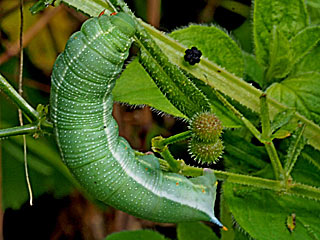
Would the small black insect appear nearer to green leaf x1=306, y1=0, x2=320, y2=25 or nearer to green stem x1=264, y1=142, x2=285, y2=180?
green stem x1=264, y1=142, x2=285, y2=180

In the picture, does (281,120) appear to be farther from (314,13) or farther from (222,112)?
(314,13)

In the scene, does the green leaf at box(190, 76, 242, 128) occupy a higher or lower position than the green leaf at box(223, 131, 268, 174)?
higher

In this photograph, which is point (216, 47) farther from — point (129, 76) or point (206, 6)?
point (206, 6)

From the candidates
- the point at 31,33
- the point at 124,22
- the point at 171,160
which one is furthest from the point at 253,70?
the point at 31,33

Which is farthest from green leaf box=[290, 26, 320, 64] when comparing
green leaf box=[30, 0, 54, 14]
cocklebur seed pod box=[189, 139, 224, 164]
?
green leaf box=[30, 0, 54, 14]

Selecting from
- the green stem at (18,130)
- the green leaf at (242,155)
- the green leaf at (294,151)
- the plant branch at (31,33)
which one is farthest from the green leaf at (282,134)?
the plant branch at (31,33)

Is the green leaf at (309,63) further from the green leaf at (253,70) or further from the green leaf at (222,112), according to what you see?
the green leaf at (222,112)

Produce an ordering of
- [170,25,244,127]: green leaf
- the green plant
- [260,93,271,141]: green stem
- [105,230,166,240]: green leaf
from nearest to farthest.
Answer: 1. [260,93,271,141]: green stem
2. the green plant
3. [170,25,244,127]: green leaf
4. [105,230,166,240]: green leaf
